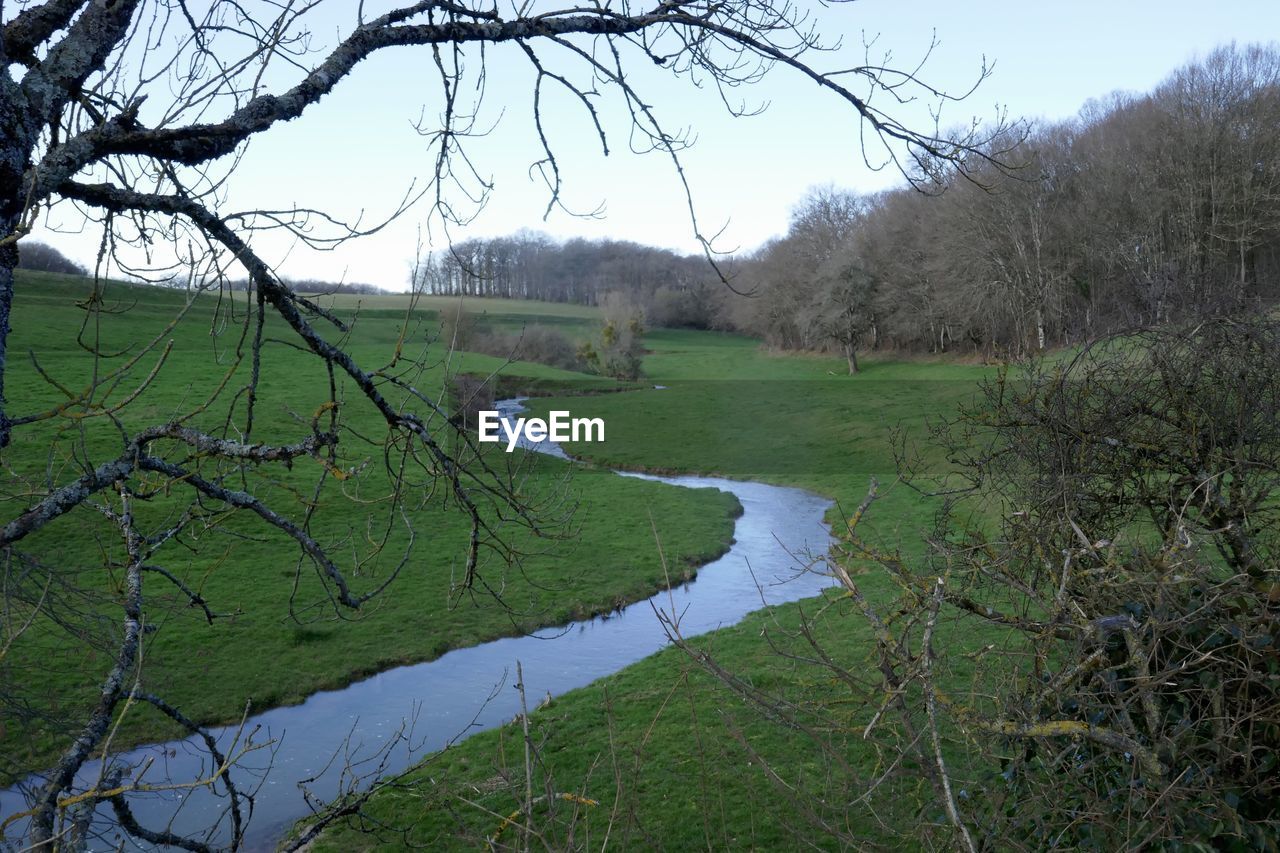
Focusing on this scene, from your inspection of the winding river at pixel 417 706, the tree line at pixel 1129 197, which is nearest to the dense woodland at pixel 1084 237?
the tree line at pixel 1129 197

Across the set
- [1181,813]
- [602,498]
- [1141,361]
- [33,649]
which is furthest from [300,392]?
[1181,813]

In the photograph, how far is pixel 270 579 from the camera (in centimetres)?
1711

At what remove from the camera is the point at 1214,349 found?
6.31m

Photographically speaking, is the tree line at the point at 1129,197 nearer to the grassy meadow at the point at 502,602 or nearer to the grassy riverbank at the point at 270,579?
the grassy meadow at the point at 502,602

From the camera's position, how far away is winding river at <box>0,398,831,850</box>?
9375 millimetres

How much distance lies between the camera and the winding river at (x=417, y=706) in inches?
369

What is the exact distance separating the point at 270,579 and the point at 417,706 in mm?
7759

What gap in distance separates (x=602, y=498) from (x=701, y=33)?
2190 cm

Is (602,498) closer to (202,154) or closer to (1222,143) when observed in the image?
(202,154)

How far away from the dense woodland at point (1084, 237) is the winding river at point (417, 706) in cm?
386

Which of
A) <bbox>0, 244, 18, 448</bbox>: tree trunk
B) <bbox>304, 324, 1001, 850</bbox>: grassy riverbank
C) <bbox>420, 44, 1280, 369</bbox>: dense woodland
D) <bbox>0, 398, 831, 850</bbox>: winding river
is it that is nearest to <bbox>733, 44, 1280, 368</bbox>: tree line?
<bbox>420, 44, 1280, 369</bbox>: dense woodland

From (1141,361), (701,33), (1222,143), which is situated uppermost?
(1222,143)

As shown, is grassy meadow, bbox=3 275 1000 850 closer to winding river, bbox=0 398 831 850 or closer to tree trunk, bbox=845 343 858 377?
winding river, bbox=0 398 831 850

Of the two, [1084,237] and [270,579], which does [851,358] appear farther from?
[270,579]
